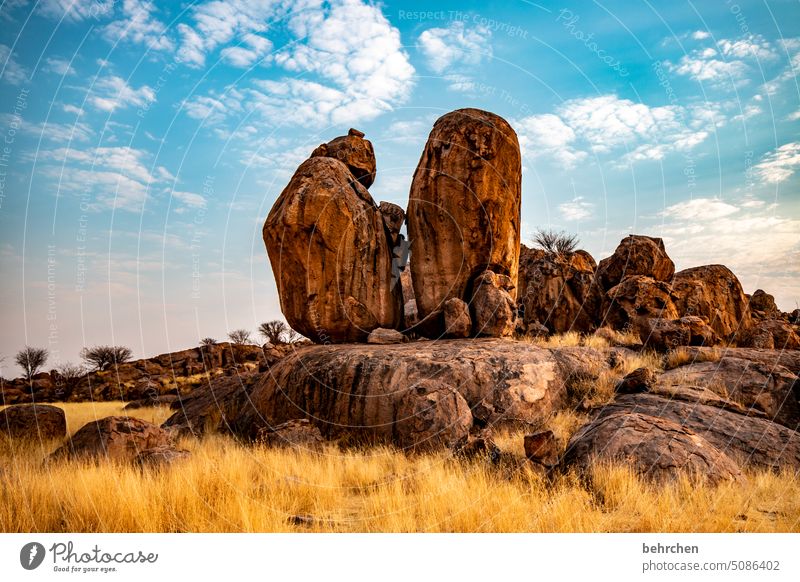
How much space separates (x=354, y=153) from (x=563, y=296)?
10.7 meters

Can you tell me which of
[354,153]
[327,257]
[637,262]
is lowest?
[637,262]

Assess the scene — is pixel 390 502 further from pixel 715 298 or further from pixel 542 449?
pixel 715 298

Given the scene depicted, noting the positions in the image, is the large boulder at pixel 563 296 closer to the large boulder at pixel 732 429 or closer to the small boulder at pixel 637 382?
the small boulder at pixel 637 382

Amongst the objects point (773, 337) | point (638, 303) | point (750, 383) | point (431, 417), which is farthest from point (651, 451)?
point (638, 303)

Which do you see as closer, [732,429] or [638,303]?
[732,429]

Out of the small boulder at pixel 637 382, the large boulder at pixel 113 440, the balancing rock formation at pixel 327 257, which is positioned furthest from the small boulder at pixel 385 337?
the large boulder at pixel 113 440

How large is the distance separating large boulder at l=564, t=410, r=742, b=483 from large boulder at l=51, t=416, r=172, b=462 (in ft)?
21.9

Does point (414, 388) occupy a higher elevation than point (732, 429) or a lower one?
higher

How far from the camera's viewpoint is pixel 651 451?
20.5ft

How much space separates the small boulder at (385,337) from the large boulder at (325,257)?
1.37 feet

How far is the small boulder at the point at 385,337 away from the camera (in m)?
12.2

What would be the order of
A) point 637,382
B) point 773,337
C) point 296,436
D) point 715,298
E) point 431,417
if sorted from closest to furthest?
point 431,417 < point 296,436 < point 637,382 < point 773,337 < point 715,298

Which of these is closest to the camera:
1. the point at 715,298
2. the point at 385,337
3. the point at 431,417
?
the point at 431,417

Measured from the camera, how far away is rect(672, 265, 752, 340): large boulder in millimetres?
19641
